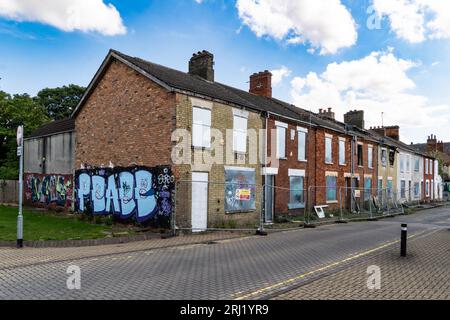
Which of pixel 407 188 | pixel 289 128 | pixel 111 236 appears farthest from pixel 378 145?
pixel 111 236

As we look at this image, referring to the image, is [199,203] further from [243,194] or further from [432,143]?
[432,143]

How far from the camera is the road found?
22.7 feet

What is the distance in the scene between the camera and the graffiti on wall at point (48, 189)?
869 inches

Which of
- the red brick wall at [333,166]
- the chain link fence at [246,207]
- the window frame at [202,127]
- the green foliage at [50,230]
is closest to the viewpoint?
the green foliage at [50,230]

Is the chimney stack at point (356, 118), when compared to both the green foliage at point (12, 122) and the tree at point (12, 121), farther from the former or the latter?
the tree at point (12, 121)

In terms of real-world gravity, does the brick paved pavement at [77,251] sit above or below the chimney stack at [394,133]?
below

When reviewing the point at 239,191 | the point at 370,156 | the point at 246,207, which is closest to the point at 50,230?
the point at 239,191

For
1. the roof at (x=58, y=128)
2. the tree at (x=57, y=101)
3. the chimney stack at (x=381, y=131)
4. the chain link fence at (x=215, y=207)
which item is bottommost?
the chain link fence at (x=215, y=207)

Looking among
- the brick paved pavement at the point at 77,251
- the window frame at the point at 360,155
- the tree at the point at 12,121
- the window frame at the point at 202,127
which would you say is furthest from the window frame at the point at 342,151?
the tree at the point at 12,121

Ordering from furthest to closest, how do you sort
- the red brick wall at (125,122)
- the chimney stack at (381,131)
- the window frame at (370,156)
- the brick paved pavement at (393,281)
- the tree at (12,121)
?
the chimney stack at (381,131) → the tree at (12,121) → the window frame at (370,156) → the red brick wall at (125,122) → the brick paved pavement at (393,281)

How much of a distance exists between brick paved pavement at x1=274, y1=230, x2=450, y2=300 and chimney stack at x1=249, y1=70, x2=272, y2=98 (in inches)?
724

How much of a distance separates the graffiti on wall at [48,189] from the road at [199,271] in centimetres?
1191

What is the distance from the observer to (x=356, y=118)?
1427 inches

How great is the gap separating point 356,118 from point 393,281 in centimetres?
3033
